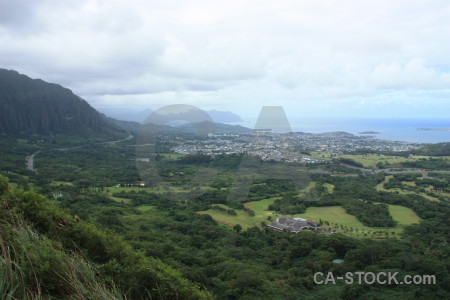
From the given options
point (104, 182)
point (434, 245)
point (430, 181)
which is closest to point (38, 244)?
point (434, 245)

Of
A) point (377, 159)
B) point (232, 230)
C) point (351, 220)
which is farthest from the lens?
point (377, 159)

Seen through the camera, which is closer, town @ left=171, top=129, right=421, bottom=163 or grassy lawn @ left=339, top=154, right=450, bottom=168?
town @ left=171, top=129, right=421, bottom=163

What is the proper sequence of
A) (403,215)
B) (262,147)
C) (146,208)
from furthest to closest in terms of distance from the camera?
(262,147) → (146,208) → (403,215)

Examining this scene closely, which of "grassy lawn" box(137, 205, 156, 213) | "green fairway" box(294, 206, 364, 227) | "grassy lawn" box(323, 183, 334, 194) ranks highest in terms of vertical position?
"grassy lawn" box(323, 183, 334, 194)

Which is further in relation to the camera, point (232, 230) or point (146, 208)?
point (146, 208)

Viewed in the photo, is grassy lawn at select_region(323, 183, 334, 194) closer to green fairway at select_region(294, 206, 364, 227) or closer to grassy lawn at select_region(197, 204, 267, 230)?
green fairway at select_region(294, 206, 364, 227)

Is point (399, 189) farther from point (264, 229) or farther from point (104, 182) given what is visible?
point (104, 182)

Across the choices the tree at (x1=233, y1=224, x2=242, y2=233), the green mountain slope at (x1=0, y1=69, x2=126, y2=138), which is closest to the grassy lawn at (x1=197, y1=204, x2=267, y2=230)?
the tree at (x1=233, y1=224, x2=242, y2=233)

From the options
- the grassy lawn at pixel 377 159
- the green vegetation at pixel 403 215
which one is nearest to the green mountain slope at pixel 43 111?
the grassy lawn at pixel 377 159

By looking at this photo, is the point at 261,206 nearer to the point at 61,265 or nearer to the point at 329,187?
the point at 329,187

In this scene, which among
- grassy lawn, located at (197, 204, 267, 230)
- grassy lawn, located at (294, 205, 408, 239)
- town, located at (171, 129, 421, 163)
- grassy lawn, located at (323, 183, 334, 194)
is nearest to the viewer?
grassy lawn, located at (294, 205, 408, 239)

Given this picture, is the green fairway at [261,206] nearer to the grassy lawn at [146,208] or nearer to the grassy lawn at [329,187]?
the grassy lawn at [329,187]

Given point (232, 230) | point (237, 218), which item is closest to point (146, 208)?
point (237, 218)
